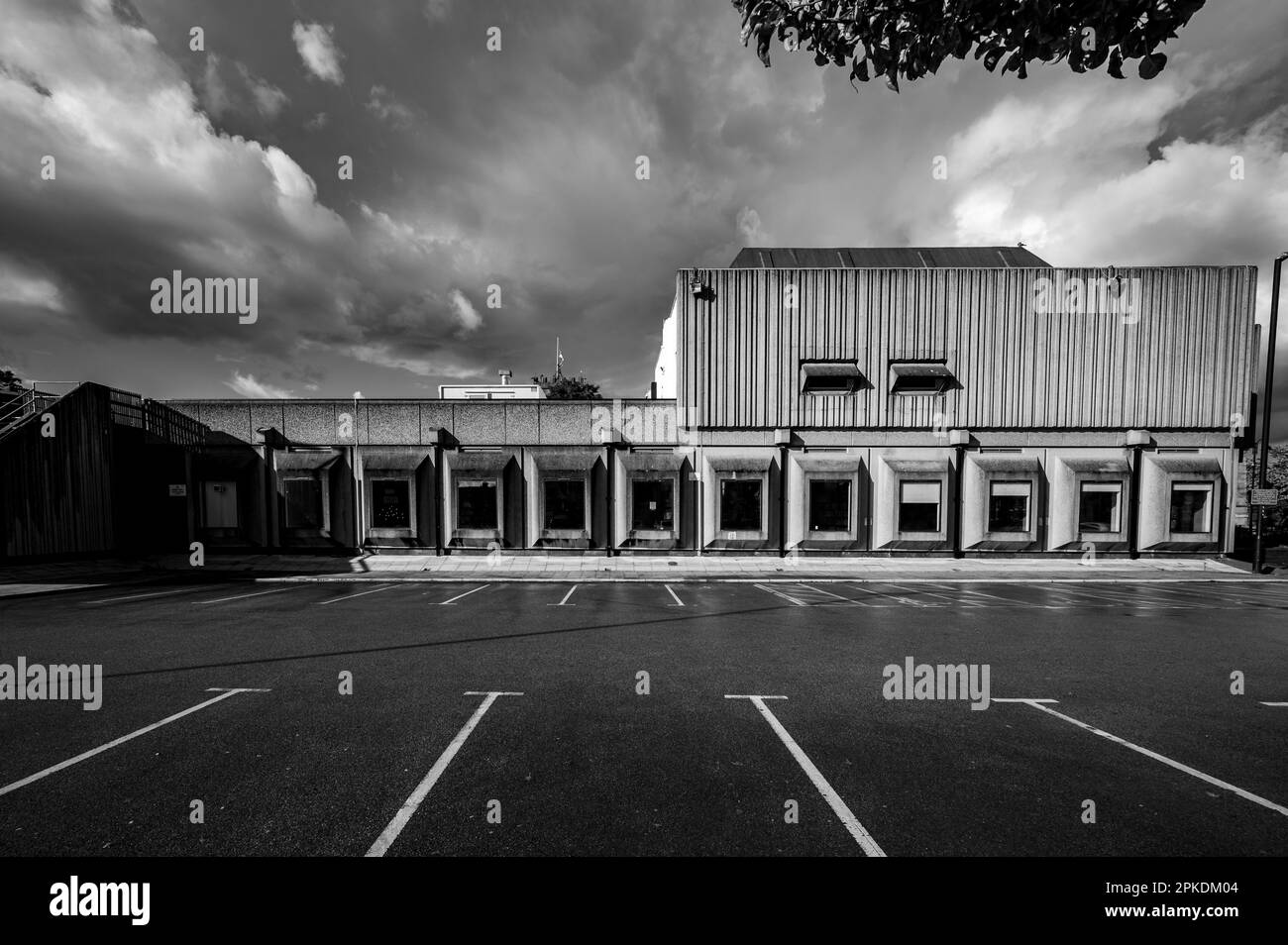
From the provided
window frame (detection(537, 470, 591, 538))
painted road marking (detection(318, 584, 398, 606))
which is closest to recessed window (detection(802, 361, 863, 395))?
window frame (detection(537, 470, 591, 538))

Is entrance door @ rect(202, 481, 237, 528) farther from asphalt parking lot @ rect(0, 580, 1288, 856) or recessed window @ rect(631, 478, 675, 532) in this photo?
recessed window @ rect(631, 478, 675, 532)

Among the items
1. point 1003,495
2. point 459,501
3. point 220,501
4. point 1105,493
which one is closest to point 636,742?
point 459,501

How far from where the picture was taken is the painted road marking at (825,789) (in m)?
3.61

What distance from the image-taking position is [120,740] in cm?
510

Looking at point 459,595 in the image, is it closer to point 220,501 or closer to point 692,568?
point 692,568

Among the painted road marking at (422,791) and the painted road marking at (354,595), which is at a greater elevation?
the painted road marking at (422,791)

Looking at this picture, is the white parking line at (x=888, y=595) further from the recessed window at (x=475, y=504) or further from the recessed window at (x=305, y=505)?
the recessed window at (x=305, y=505)

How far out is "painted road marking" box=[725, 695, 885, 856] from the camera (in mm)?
3605

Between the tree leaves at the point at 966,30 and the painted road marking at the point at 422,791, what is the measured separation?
25.4 ft

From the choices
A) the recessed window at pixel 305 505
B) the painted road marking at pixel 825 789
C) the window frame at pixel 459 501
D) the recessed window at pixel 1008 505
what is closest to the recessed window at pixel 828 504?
the recessed window at pixel 1008 505

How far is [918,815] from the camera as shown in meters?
3.89

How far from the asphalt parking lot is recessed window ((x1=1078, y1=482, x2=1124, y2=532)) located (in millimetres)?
11282

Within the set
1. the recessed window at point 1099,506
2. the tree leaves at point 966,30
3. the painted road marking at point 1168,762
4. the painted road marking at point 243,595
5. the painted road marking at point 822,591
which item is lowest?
the painted road marking at point 822,591
